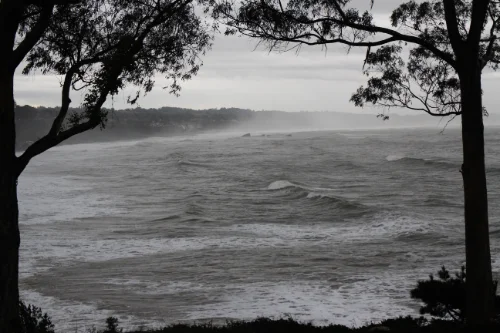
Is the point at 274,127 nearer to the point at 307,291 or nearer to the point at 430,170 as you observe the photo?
the point at 430,170

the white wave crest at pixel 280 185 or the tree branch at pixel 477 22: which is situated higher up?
the tree branch at pixel 477 22

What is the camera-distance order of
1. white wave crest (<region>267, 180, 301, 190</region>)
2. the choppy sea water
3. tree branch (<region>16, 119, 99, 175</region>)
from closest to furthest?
tree branch (<region>16, 119, 99, 175</region>), the choppy sea water, white wave crest (<region>267, 180, 301, 190</region>)

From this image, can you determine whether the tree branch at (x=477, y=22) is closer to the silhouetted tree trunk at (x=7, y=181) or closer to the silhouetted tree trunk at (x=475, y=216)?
the silhouetted tree trunk at (x=475, y=216)

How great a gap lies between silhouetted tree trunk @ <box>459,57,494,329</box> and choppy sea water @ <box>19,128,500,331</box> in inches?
131

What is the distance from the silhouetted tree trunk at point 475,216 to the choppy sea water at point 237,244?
3.32 metres

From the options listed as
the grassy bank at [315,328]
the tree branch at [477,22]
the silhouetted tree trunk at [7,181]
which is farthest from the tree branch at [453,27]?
the silhouetted tree trunk at [7,181]

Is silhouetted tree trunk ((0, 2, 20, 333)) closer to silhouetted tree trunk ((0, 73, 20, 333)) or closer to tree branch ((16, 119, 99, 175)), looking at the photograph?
silhouetted tree trunk ((0, 73, 20, 333))

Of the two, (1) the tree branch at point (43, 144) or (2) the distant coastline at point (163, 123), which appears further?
(2) the distant coastline at point (163, 123)

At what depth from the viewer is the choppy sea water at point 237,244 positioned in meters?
12.0

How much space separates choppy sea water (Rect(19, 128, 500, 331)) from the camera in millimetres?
11953

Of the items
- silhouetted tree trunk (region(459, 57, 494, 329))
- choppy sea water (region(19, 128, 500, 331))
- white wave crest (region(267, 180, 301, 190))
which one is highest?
silhouetted tree trunk (region(459, 57, 494, 329))

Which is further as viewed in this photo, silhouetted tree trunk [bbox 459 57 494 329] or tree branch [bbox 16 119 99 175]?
tree branch [bbox 16 119 99 175]

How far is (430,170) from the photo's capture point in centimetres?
3919

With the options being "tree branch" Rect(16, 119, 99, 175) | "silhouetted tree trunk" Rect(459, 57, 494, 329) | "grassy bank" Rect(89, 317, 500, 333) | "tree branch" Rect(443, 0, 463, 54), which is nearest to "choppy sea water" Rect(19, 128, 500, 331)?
"grassy bank" Rect(89, 317, 500, 333)
